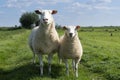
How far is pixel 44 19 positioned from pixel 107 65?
6.40 meters

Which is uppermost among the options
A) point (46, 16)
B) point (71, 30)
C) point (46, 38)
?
point (46, 16)

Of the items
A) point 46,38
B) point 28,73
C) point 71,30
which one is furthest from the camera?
point 28,73

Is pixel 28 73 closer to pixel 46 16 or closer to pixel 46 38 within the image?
pixel 46 38

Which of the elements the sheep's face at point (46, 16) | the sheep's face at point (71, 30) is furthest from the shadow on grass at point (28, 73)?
the sheep's face at point (46, 16)

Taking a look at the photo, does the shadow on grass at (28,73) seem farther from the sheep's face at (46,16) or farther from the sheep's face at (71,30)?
the sheep's face at (46,16)

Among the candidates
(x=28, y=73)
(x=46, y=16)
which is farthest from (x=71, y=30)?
(x=28, y=73)

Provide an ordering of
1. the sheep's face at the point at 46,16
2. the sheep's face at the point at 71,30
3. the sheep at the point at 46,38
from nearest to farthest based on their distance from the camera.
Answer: the sheep's face at the point at 46,16 → the sheep's face at the point at 71,30 → the sheep at the point at 46,38

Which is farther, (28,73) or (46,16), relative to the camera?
(28,73)

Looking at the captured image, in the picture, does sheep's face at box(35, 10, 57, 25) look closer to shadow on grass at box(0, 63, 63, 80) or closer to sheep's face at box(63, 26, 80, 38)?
sheep's face at box(63, 26, 80, 38)

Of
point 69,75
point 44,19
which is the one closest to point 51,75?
point 69,75

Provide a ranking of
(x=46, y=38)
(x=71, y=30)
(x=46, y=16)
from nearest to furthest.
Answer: (x=46, y=16)
(x=71, y=30)
(x=46, y=38)

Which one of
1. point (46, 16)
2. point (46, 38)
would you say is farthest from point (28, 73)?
point (46, 16)

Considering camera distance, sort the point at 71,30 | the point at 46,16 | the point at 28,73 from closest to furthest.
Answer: the point at 46,16
the point at 71,30
the point at 28,73

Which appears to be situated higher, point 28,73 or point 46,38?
point 46,38
